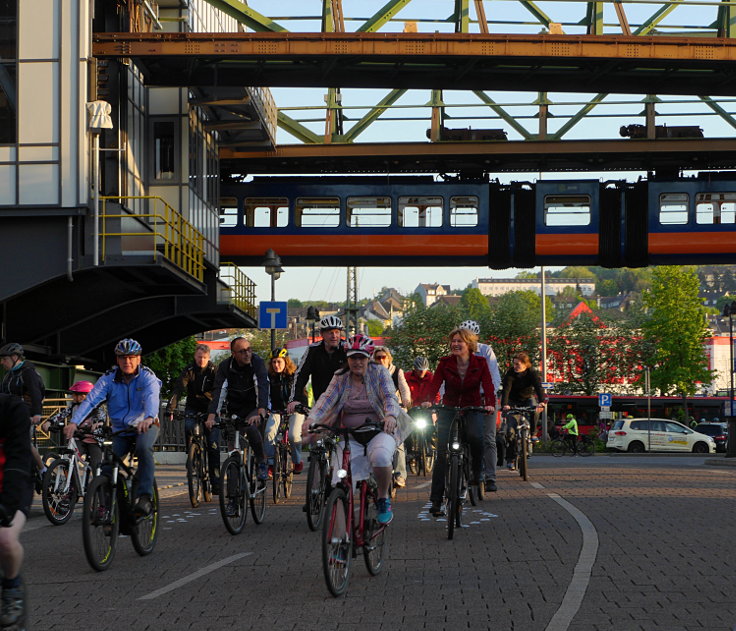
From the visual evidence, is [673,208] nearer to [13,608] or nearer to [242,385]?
[242,385]

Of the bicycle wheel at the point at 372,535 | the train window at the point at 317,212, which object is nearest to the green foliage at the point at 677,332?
the train window at the point at 317,212

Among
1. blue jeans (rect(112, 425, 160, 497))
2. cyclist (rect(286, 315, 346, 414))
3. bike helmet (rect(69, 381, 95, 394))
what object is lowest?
blue jeans (rect(112, 425, 160, 497))

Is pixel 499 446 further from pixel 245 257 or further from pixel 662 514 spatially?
pixel 245 257

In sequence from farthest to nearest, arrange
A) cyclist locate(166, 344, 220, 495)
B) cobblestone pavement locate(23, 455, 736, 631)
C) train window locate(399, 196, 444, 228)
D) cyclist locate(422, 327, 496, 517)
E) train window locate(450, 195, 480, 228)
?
1. train window locate(399, 196, 444, 228)
2. train window locate(450, 195, 480, 228)
3. cyclist locate(166, 344, 220, 495)
4. cyclist locate(422, 327, 496, 517)
5. cobblestone pavement locate(23, 455, 736, 631)

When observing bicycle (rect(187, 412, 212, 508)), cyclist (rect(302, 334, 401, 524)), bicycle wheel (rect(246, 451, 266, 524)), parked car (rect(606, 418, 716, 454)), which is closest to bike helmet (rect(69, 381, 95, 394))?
bicycle (rect(187, 412, 212, 508))

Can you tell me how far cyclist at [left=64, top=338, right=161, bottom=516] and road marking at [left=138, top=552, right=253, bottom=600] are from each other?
2.60 ft

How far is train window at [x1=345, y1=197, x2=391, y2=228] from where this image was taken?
110 ft

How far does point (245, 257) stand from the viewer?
112 feet

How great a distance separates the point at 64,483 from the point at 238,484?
8.90ft

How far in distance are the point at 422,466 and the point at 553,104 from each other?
57.7 ft

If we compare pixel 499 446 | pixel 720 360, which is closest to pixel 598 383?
pixel 499 446

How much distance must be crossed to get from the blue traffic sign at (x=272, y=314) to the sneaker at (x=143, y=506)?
16.6 metres

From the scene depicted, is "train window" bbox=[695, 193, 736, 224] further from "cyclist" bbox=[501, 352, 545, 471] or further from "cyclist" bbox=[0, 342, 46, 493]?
"cyclist" bbox=[0, 342, 46, 493]

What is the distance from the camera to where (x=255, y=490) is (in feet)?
41.8
